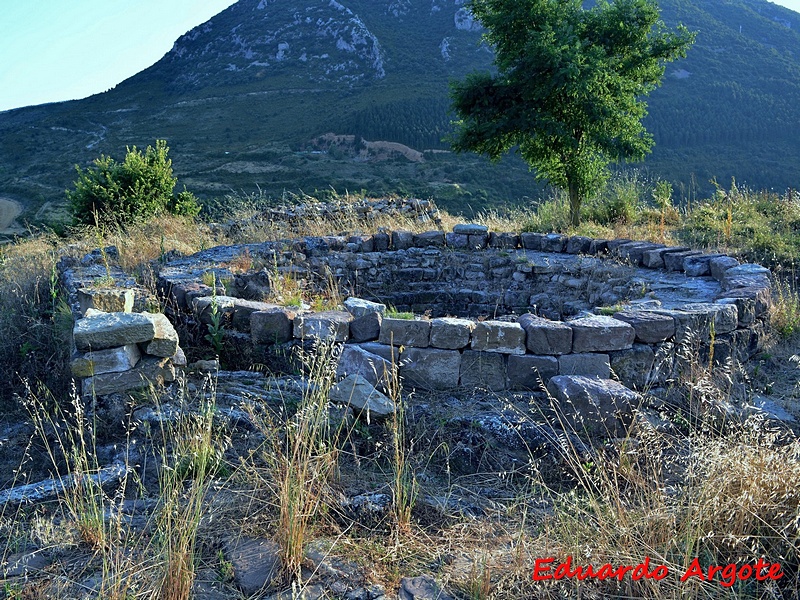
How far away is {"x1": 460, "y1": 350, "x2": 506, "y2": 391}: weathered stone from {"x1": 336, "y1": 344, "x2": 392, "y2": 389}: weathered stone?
0.68 metres

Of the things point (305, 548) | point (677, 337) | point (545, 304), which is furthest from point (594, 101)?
point (305, 548)

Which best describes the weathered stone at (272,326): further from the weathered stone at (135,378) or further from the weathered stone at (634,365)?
the weathered stone at (634,365)

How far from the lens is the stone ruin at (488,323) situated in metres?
4.60

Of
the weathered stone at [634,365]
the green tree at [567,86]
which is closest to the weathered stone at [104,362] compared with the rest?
the weathered stone at [634,365]

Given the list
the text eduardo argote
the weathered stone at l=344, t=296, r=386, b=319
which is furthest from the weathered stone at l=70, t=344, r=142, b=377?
the text eduardo argote

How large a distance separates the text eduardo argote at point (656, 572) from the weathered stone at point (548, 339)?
239 cm

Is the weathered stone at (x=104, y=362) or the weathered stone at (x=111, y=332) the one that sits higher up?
the weathered stone at (x=111, y=332)

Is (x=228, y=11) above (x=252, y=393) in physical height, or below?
above

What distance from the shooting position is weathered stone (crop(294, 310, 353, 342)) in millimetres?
5148

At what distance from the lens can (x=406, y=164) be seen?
34.9m

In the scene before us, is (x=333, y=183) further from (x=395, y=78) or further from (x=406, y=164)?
(x=395, y=78)

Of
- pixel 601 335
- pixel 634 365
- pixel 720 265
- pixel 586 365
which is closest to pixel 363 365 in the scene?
pixel 586 365

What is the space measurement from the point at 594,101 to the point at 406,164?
953 inches

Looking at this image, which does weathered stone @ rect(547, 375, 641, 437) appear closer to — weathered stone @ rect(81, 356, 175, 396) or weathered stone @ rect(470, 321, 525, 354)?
weathered stone @ rect(470, 321, 525, 354)
